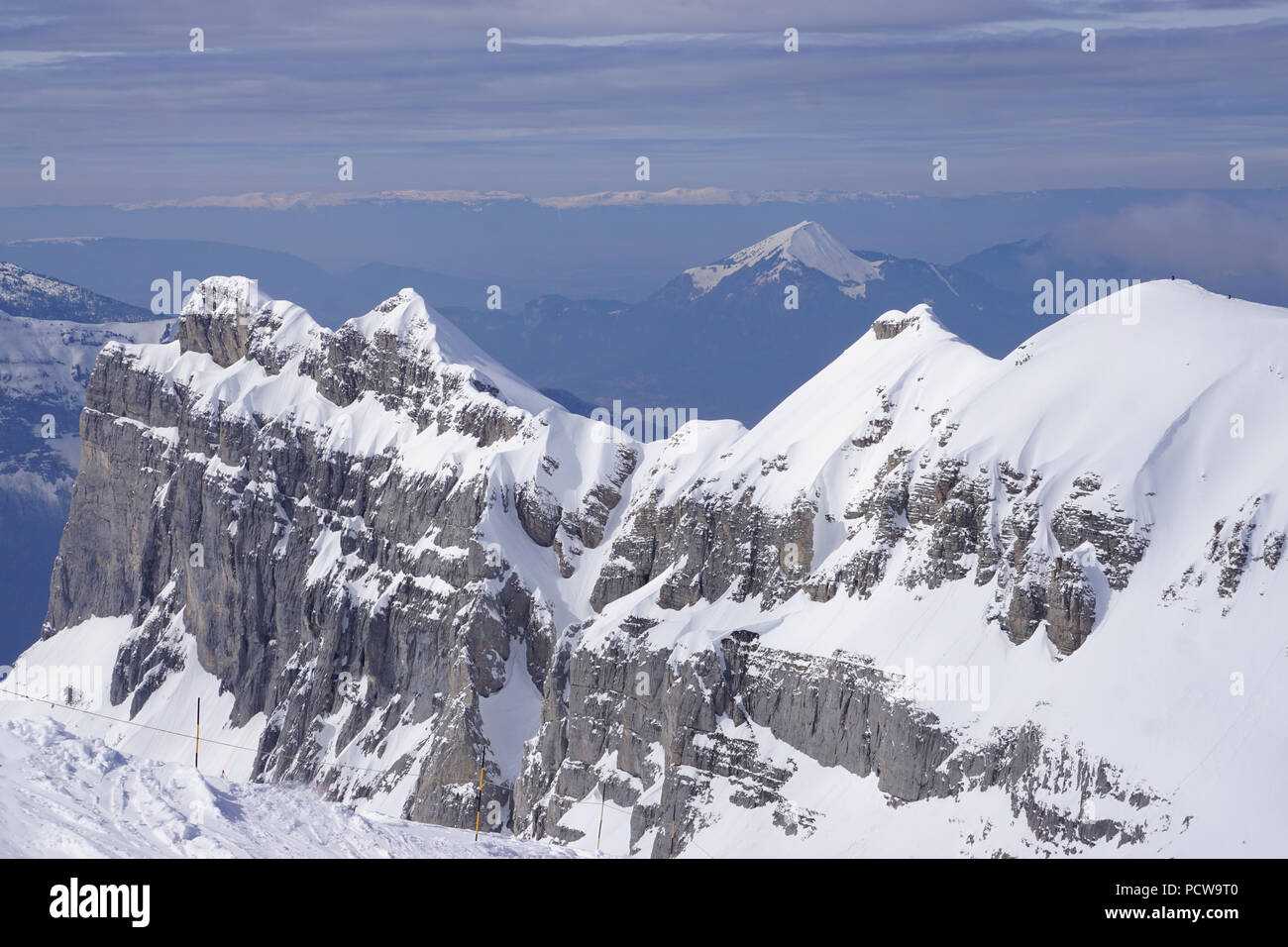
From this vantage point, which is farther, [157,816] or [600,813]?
[600,813]

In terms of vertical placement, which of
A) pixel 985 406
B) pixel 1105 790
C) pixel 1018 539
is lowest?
pixel 1105 790

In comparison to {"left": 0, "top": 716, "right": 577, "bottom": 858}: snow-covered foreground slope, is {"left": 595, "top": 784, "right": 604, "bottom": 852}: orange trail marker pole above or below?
below

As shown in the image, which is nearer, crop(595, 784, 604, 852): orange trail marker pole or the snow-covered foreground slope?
the snow-covered foreground slope

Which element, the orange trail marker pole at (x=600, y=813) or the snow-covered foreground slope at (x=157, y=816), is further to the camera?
the orange trail marker pole at (x=600, y=813)

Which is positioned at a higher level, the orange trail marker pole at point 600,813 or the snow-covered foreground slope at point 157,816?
the snow-covered foreground slope at point 157,816
